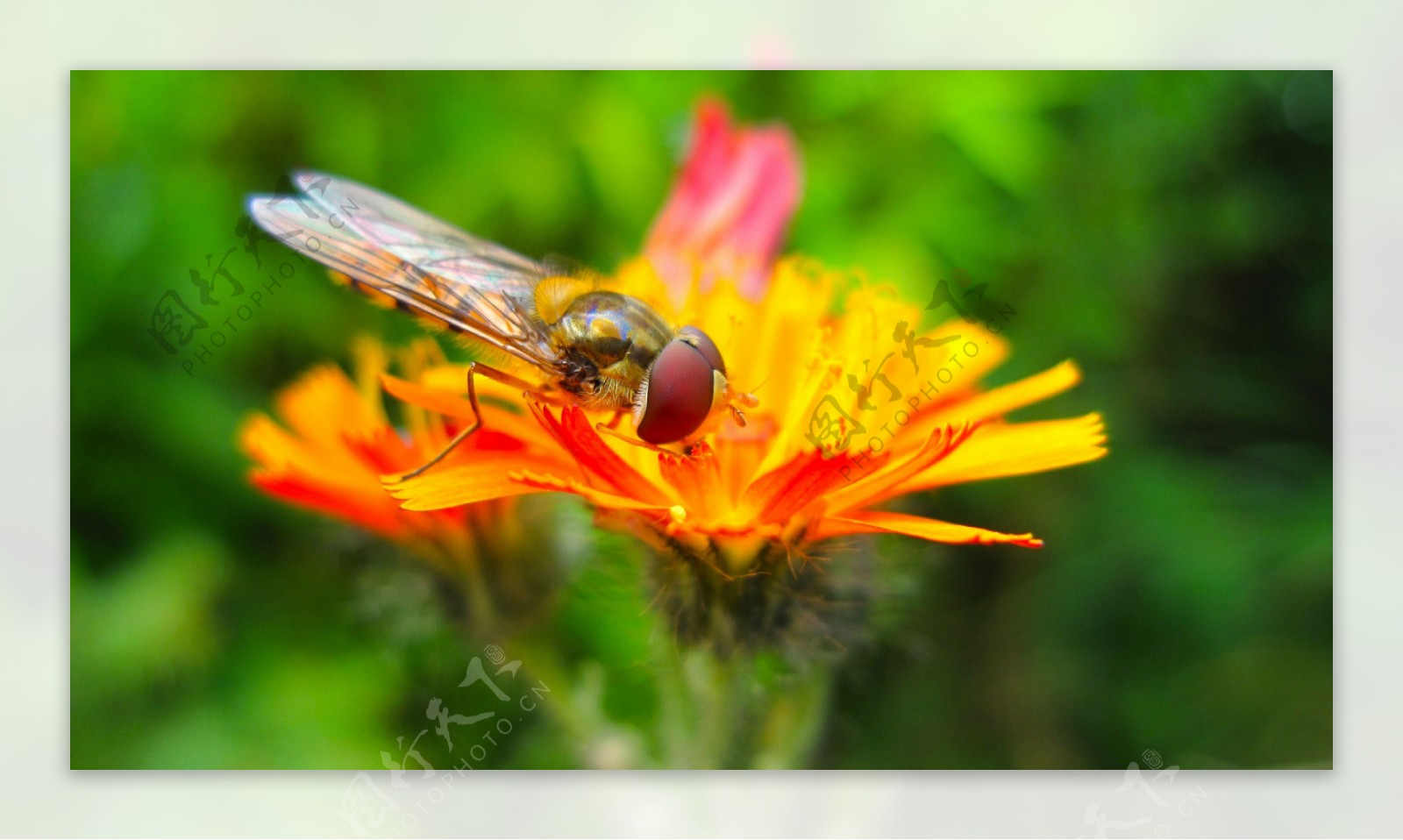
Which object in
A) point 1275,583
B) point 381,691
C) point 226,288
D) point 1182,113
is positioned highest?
point 1182,113

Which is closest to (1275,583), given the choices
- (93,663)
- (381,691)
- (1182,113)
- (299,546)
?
(1182,113)

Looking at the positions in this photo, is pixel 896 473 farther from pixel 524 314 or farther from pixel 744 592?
pixel 524 314

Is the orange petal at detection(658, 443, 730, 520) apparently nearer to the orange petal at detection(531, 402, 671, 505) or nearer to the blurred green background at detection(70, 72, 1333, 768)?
the orange petal at detection(531, 402, 671, 505)

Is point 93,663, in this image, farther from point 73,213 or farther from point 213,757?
point 73,213

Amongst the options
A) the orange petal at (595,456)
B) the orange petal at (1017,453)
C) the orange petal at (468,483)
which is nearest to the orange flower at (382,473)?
the orange petal at (468,483)

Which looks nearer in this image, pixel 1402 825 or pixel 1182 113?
pixel 1402 825

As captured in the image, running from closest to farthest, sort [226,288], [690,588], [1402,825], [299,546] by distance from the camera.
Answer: [690,588], [1402,825], [226,288], [299,546]

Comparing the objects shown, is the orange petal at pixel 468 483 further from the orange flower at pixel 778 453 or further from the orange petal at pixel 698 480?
the orange petal at pixel 698 480
